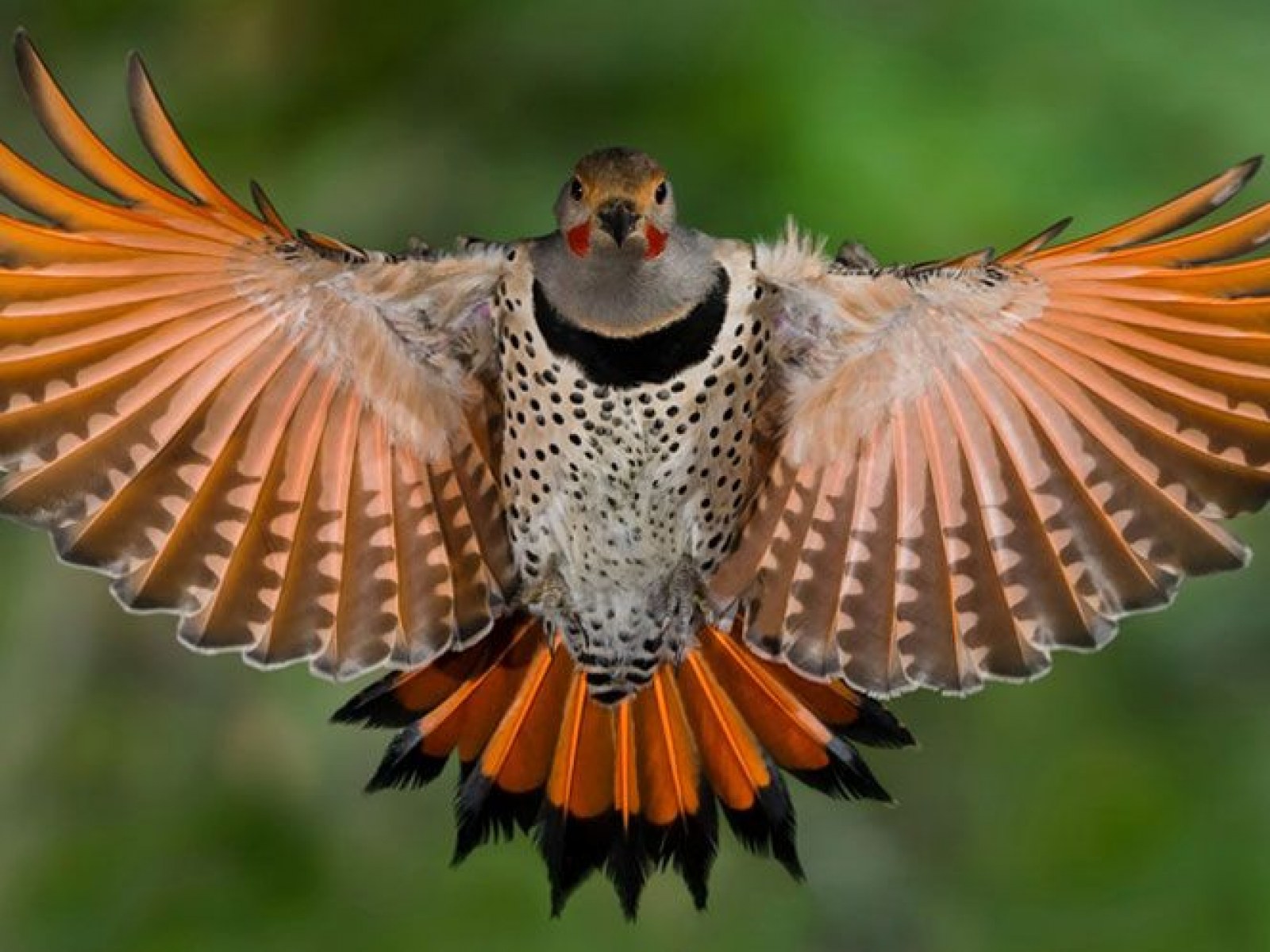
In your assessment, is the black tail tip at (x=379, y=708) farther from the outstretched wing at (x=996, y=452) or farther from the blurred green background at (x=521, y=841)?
the blurred green background at (x=521, y=841)

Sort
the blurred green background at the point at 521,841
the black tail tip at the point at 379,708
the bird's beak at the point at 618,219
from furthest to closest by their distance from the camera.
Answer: the blurred green background at the point at 521,841 → the black tail tip at the point at 379,708 → the bird's beak at the point at 618,219

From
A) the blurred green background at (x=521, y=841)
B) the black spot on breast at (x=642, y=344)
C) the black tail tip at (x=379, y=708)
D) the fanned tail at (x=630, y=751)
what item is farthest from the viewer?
the blurred green background at (x=521, y=841)

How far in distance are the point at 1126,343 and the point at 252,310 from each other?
107 centimetres

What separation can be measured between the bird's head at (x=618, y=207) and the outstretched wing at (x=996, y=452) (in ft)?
0.58

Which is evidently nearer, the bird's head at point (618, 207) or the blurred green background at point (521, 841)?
the bird's head at point (618, 207)

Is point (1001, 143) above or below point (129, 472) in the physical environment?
above

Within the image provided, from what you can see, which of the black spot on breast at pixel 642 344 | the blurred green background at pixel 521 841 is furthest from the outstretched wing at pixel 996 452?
the blurred green background at pixel 521 841

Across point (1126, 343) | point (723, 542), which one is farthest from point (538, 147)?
point (1126, 343)

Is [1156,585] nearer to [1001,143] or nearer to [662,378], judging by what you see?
[662,378]

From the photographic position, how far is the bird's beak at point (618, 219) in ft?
10.7

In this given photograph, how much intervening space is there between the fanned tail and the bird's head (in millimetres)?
648

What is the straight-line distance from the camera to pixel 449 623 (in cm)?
361

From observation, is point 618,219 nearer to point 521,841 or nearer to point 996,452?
point 996,452

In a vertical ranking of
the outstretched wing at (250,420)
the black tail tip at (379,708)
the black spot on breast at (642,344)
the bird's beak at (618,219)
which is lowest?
the black tail tip at (379,708)
